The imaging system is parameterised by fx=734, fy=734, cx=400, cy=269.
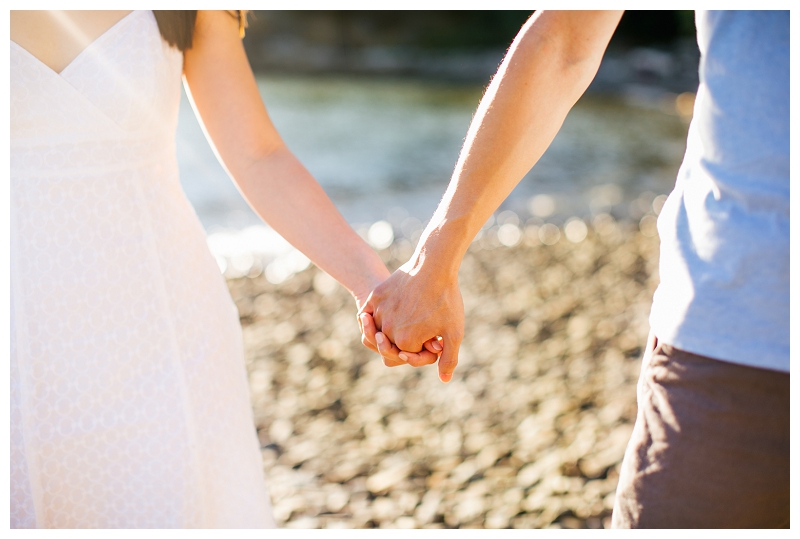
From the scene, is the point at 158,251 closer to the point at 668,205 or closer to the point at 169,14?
the point at 169,14

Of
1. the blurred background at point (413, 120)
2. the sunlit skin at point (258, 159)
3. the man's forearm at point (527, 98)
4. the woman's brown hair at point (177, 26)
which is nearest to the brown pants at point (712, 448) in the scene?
the man's forearm at point (527, 98)

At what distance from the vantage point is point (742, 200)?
123 cm

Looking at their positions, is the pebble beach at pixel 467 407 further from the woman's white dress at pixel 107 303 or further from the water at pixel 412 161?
the water at pixel 412 161

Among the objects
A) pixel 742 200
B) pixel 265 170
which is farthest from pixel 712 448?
pixel 265 170

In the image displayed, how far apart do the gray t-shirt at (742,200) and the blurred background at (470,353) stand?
4.66ft

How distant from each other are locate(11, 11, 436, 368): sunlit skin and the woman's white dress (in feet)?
0.41

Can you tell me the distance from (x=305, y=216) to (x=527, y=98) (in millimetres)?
762

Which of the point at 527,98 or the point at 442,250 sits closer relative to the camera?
the point at 527,98

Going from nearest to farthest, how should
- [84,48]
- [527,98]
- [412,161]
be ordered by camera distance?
[527,98], [84,48], [412,161]

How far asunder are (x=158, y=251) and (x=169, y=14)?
572 millimetres

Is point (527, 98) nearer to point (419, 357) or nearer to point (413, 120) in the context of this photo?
point (419, 357)

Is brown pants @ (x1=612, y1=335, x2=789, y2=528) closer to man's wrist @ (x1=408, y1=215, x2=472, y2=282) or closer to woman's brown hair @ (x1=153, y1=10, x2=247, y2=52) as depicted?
man's wrist @ (x1=408, y1=215, x2=472, y2=282)

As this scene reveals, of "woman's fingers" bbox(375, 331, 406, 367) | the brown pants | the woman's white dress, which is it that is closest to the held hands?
"woman's fingers" bbox(375, 331, 406, 367)

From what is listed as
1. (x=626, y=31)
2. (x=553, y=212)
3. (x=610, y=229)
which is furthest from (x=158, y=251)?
(x=626, y=31)
